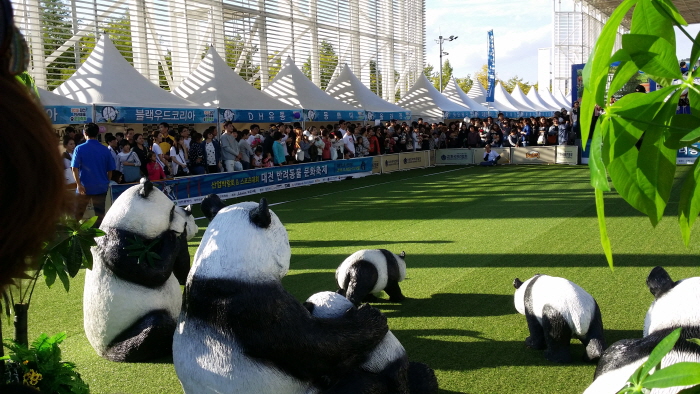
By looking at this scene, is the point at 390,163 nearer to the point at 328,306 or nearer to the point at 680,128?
the point at 328,306

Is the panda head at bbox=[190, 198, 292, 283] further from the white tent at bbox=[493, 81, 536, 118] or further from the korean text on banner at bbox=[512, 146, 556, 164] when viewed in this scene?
the white tent at bbox=[493, 81, 536, 118]

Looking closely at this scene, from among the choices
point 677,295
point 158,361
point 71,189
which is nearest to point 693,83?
point 71,189

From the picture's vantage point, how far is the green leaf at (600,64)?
1.84 feet

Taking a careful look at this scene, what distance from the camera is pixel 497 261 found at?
723 cm

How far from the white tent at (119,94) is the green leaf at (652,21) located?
525 inches

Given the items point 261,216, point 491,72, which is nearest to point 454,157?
point 491,72

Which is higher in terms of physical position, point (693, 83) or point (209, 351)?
point (693, 83)

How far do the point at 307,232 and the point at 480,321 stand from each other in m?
4.95

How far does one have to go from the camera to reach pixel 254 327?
2.79 m

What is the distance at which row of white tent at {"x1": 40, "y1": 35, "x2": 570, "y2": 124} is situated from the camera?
12.9m

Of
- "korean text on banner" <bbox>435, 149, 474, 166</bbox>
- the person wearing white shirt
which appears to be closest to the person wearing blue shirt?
the person wearing white shirt

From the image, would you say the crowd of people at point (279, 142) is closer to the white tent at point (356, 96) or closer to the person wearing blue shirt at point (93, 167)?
the white tent at point (356, 96)

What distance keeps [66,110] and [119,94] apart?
1.68m

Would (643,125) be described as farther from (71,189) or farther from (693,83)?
(71,189)
